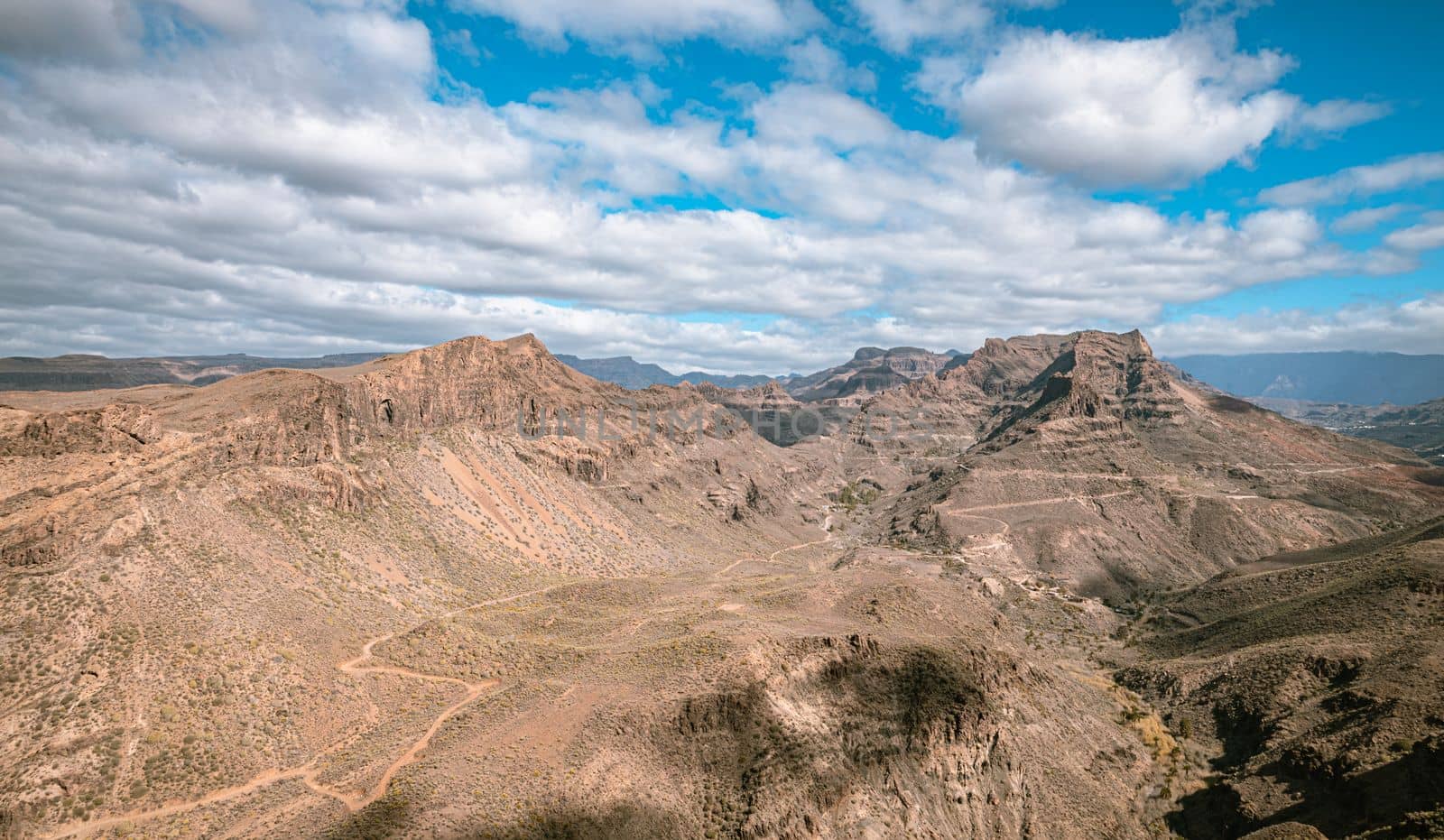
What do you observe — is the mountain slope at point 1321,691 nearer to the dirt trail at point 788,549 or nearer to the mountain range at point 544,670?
the mountain range at point 544,670

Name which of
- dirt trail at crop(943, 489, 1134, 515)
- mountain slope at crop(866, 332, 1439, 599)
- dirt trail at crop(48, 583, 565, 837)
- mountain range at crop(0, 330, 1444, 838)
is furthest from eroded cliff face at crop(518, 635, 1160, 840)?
dirt trail at crop(943, 489, 1134, 515)

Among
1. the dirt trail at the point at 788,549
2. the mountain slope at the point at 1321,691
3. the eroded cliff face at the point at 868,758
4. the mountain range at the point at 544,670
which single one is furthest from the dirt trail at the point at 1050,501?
the eroded cliff face at the point at 868,758

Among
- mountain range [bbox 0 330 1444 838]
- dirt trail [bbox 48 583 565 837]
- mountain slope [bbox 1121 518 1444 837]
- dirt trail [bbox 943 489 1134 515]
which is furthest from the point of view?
dirt trail [bbox 943 489 1134 515]

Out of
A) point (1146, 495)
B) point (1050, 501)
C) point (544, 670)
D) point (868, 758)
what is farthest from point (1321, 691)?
point (1146, 495)

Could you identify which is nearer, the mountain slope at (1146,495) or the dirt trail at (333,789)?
the dirt trail at (333,789)

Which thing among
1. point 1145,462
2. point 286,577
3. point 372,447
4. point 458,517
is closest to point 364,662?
point 286,577

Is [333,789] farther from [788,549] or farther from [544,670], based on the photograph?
[788,549]

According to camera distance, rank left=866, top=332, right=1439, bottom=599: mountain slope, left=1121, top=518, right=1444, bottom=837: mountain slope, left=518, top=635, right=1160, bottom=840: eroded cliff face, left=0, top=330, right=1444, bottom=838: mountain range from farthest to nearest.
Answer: left=866, top=332, right=1439, bottom=599: mountain slope, left=1121, top=518, right=1444, bottom=837: mountain slope, left=518, top=635, right=1160, bottom=840: eroded cliff face, left=0, top=330, right=1444, bottom=838: mountain range

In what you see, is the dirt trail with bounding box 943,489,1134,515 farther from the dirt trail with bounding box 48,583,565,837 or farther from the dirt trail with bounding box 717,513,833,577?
the dirt trail with bounding box 48,583,565,837
